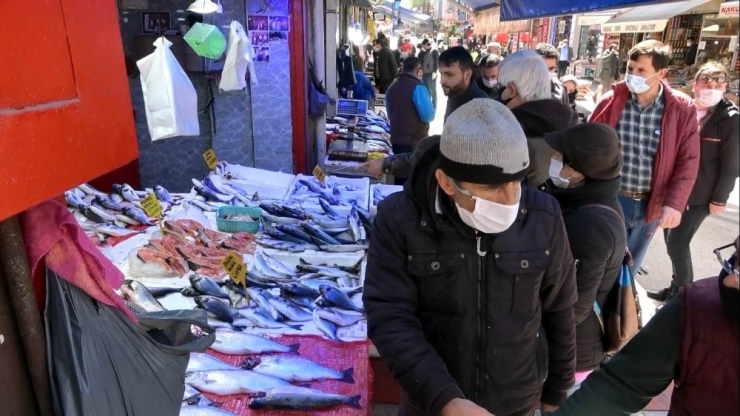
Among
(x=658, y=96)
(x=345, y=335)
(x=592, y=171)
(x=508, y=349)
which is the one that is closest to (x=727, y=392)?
(x=508, y=349)

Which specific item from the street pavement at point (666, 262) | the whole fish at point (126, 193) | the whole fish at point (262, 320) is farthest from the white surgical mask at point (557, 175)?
the whole fish at point (126, 193)

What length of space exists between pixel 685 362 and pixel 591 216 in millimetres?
1240

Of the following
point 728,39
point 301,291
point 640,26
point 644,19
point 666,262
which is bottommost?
point 666,262

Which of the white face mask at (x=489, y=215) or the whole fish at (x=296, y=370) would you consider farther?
the whole fish at (x=296, y=370)

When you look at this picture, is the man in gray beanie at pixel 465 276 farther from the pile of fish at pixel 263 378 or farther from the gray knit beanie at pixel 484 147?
the pile of fish at pixel 263 378

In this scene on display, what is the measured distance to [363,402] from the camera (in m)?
2.59

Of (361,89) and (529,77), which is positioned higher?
(529,77)

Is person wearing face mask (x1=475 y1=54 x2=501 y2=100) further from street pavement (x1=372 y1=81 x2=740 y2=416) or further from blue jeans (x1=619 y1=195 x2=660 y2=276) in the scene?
blue jeans (x1=619 y1=195 x2=660 y2=276)

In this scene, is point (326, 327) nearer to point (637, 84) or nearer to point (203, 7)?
point (637, 84)

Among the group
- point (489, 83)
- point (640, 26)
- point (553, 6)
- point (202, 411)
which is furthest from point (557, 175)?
point (640, 26)

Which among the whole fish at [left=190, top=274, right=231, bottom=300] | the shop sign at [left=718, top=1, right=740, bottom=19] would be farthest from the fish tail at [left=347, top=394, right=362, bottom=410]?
the shop sign at [left=718, top=1, right=740, bottom=19]

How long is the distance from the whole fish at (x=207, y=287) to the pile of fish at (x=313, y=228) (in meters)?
0.80

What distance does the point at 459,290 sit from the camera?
178 centimetres

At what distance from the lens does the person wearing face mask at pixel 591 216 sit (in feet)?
7.54
